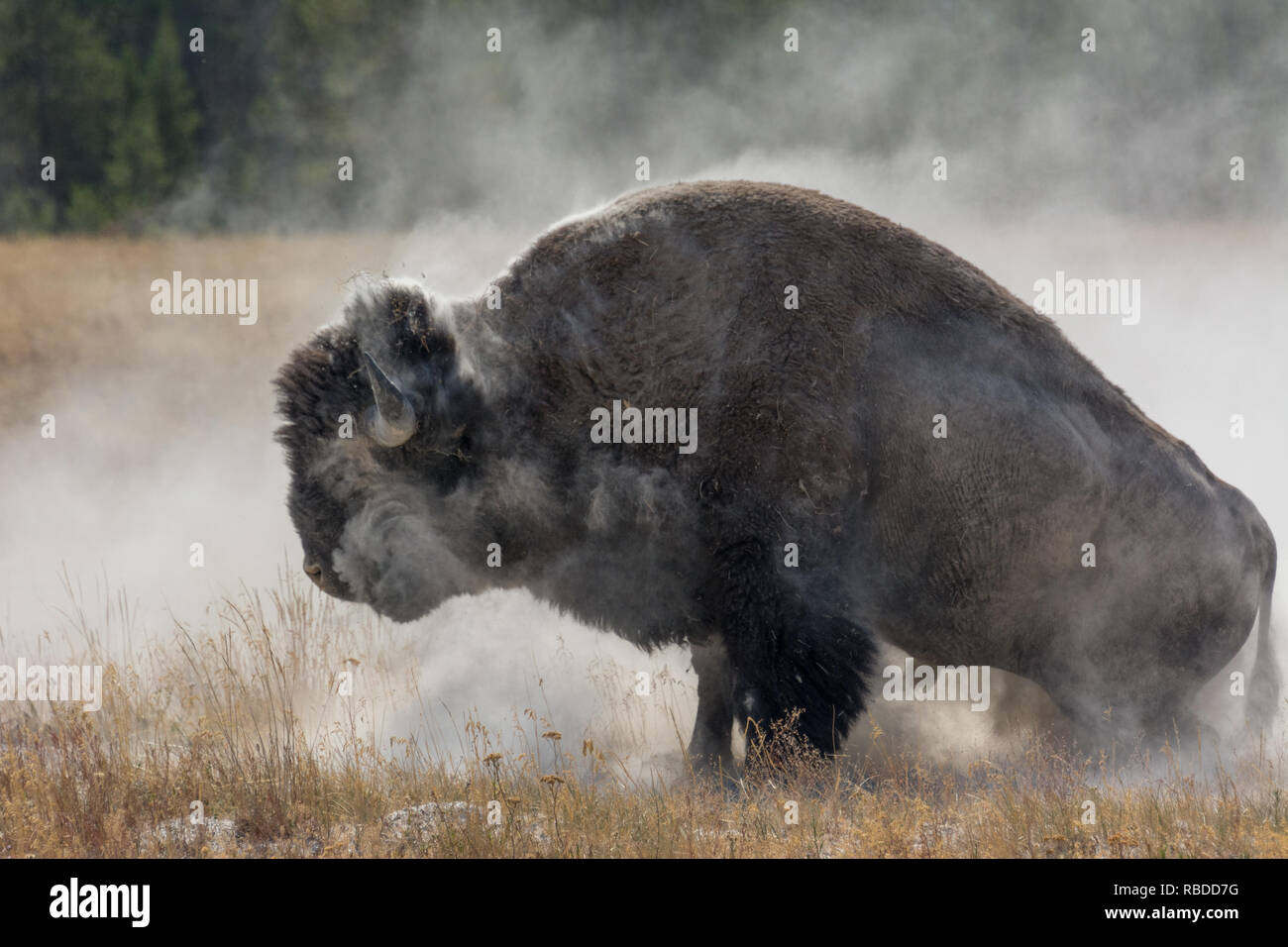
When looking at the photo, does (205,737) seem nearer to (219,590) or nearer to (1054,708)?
(1054,708)

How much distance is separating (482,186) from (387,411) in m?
24.7

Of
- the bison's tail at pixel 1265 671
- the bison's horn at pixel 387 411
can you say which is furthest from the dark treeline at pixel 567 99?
the bison's horn at pixel 387 411

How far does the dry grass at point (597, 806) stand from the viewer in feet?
15.1

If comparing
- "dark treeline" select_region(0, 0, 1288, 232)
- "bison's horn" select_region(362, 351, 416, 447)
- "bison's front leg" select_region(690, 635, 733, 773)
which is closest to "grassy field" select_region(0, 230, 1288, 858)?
"bison's front leg" select_region(690, 635, 733, 773)

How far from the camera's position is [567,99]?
31.2 metres

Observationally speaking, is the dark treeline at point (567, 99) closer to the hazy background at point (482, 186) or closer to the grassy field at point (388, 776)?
the hazy background at point (482, 186)

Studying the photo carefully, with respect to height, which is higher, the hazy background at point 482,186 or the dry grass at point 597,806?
the hazy background at point 482,186

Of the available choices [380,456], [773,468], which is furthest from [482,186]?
[773,468]

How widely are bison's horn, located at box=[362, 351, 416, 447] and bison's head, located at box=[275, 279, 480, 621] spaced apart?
2.2 inches

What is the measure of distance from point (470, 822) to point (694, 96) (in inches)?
1133

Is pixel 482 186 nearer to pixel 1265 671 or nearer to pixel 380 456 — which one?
pixel 380 456

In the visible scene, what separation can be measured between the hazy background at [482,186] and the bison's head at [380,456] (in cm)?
171

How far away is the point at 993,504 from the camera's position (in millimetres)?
5555


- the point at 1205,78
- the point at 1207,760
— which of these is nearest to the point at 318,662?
the point at 1207,760
